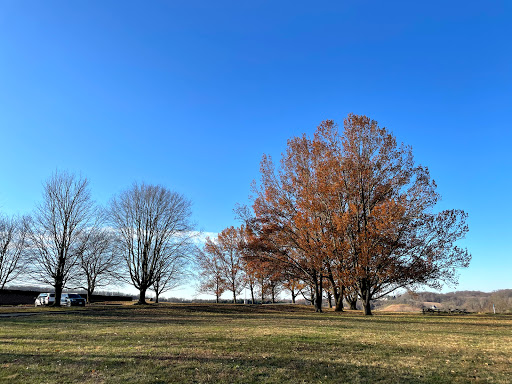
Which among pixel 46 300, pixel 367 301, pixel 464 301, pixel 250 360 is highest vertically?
pixel 250 360

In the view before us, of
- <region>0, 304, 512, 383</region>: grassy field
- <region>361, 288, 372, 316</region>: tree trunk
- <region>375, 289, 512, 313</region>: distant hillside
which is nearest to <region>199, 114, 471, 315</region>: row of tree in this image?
<region>361, 288, 372, 316</region>: tree trunk

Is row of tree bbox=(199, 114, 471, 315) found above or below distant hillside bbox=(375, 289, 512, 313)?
above

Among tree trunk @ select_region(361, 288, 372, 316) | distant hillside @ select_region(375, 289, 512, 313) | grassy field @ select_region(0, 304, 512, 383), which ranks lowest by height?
distant hillside @ select_region(375, 289, 512, 313)

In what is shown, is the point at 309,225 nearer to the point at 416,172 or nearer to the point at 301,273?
the point at 301,273

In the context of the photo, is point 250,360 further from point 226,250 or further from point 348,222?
point 226,250

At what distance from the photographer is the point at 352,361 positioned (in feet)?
23.6

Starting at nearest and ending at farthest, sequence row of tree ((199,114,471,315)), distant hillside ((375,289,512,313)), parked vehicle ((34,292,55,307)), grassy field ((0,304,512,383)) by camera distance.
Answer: grassy field ((0,304,512,383))
row of tree ((199,114,471,315))
parked vehicle ((34,292,55,307))
distant hillside ((375,289,512,313))

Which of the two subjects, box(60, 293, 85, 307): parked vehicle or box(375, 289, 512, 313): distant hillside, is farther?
box(375, 289, 512, 313): distant hillside

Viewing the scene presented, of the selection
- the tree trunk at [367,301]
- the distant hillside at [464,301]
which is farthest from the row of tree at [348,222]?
the distant hillside at [464,301]

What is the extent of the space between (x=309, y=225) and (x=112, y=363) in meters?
19.5

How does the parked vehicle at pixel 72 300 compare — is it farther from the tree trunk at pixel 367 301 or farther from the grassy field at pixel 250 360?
the grassy field at pixel 250 360

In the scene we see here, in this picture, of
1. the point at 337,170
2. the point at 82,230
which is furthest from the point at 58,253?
the point at 337,170

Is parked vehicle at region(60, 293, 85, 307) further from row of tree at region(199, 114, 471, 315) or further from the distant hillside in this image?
the distant hillside

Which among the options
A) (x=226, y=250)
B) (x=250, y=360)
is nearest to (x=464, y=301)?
(x=226, y=250)
